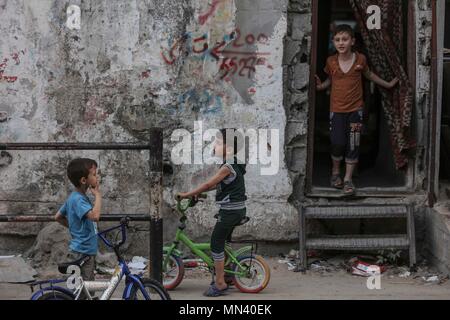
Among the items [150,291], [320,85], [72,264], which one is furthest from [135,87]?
[150,291]

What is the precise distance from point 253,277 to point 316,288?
66cm

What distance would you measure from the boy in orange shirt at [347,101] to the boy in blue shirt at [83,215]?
3.13 meters

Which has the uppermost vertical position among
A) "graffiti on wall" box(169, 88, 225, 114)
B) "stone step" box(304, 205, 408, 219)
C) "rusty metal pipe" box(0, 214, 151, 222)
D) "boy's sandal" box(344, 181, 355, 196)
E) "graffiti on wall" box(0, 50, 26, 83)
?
"graffiti on wall" box(0, 50, 26, 83)

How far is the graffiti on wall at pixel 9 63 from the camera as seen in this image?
7855 millimetres

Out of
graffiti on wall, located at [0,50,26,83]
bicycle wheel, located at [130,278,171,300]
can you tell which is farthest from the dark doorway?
bicycle wheel, located at [130,278,171,300]

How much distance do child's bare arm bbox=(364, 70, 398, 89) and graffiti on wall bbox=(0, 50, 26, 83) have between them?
3.34m

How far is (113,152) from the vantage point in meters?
A: 7.92

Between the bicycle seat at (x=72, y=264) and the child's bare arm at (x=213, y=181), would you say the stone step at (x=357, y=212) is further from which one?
the bicycle seat at (x=72, y=264)

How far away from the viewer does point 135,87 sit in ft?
25.8

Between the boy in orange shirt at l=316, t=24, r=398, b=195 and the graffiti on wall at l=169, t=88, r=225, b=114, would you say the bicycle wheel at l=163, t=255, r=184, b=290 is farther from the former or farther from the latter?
the boy in orange shirt at l=316, t=24, r=398, b=195

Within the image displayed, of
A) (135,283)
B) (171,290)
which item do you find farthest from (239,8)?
(135,283)

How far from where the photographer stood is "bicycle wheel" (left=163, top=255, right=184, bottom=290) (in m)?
6.87

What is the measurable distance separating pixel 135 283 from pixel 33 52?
3.32m

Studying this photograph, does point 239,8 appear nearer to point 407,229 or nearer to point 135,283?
point 407,229
